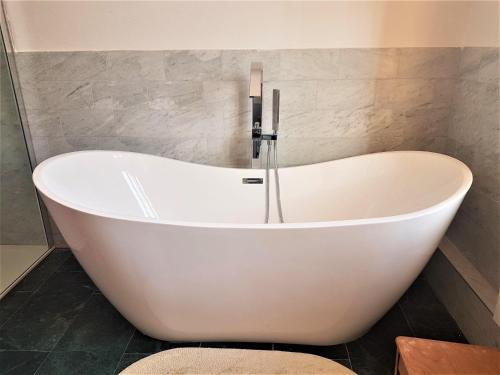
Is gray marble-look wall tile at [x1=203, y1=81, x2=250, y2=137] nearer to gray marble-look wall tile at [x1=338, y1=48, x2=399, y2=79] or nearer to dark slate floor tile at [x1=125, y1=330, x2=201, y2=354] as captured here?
gray marble-look wall tile at [x1=338, y1=48, x2=399, y2=79]

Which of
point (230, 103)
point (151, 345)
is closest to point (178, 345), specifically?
point (151, 345)

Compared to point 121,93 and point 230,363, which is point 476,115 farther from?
point 121,93

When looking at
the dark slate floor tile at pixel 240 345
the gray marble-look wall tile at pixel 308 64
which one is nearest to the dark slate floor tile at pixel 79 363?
the dark slate floor tile at pixel 240 345

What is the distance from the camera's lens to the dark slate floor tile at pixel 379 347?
4.57 ft

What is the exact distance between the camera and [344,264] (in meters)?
1.19

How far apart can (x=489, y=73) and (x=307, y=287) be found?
1.22 meters

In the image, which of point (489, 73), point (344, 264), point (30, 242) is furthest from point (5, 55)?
point (489, 73)

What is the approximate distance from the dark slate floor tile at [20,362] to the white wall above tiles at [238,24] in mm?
1423

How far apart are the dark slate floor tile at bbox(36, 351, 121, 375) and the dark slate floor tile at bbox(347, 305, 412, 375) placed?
94 centimetres

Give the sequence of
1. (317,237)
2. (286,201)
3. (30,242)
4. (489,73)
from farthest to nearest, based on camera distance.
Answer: (30,242) < (286,201) < (489,73) < (317,237)

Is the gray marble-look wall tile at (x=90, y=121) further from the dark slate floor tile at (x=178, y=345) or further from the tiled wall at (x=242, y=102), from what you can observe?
the dark slate floor tile at (x=178, y=345)

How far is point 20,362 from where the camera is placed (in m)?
1.42

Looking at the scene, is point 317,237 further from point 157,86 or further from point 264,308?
point 157,86

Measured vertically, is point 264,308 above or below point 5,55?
below
